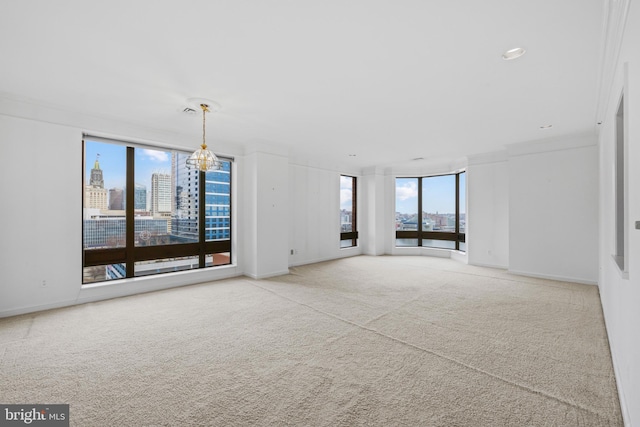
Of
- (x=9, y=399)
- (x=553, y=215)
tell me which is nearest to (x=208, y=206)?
(x=9, y=399)

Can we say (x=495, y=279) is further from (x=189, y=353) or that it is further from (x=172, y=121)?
(x=172, y=121)

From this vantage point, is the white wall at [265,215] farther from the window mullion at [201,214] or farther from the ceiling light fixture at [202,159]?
the ceiling light fixture at [202,159]

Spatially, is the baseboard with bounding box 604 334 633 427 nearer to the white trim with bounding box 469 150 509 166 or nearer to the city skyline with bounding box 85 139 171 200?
the white trim with bounding box 469 150 509 166

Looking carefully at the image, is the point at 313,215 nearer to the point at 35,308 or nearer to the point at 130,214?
the point at 130,214

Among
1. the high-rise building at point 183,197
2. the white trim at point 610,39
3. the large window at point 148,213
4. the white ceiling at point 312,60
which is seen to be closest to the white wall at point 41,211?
the large window at point 148,213

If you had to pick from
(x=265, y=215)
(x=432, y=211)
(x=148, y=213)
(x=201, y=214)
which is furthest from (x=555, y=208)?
(x=148, y=213)

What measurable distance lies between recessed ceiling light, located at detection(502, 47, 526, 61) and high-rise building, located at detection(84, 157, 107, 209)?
224 inches

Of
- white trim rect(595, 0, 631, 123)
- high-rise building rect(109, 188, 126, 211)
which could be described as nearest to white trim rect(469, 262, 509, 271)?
white trim rect(595, 0, 631, 123)

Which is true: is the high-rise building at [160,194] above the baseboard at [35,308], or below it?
above

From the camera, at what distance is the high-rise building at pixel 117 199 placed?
4738 millimetres

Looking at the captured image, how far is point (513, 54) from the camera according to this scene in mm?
2652

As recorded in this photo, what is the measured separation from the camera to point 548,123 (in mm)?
4676

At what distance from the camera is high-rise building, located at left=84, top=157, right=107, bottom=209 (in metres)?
4.54

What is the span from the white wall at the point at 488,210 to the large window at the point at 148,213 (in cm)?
586
